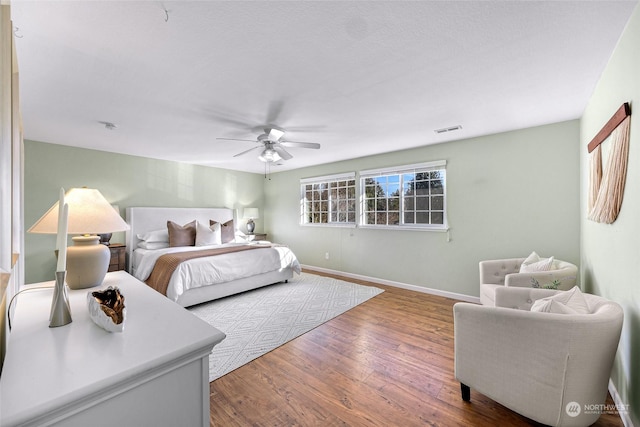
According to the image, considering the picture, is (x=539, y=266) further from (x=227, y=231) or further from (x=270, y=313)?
(x=227, y=231)

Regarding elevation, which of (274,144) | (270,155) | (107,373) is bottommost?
(107,373)

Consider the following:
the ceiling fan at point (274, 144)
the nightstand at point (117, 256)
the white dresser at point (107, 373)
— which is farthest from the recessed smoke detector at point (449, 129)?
the nightstand at point (117, 256)

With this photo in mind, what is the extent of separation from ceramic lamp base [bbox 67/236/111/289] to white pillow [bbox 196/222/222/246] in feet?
10.9

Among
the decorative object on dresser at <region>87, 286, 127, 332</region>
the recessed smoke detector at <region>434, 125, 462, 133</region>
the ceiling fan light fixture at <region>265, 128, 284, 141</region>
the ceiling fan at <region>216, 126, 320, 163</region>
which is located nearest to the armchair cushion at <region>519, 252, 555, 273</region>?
the recessed smoke detector at <region>434, 125, 462, 133</region>

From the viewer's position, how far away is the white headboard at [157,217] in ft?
14.9

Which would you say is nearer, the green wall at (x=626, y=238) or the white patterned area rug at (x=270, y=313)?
the green wall at (x=626, y=238)

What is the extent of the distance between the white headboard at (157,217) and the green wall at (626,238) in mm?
5465

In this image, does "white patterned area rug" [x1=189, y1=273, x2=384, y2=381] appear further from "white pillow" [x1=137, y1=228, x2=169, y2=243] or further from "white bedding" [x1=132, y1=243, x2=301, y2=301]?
"white pillow" [x1=137, y1=228, x2=169, y2=243]

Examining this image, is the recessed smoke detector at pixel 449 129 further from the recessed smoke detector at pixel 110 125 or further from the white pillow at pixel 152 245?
the white pillow at pixel 152 245

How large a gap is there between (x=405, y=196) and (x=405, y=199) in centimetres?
5

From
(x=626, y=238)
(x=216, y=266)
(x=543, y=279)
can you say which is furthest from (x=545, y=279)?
→ (x=216, y=266)

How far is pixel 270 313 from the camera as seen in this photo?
3.30 m

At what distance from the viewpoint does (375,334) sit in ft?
9.13

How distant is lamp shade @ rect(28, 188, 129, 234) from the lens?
136 cm
